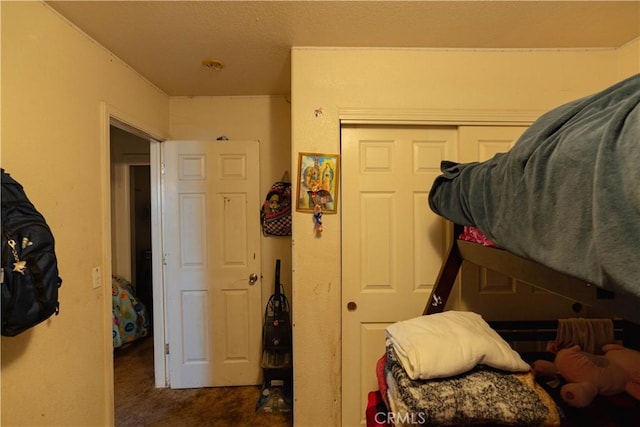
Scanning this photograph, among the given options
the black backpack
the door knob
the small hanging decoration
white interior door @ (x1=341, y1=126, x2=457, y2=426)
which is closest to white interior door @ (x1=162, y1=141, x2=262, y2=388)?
the door knob

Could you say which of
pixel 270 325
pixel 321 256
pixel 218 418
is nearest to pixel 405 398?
pixel 321 256

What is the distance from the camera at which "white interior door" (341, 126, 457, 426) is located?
157 cm

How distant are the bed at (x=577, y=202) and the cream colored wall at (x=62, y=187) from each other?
1.71 m

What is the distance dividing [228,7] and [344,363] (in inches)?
76.1

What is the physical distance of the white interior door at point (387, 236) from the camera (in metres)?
1.57

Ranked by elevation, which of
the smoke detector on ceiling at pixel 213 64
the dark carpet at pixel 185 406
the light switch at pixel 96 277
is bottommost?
the dark carpet at pixel 185 406

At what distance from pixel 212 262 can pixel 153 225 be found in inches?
21.5

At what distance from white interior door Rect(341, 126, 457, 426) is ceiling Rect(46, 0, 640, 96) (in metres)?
0.49

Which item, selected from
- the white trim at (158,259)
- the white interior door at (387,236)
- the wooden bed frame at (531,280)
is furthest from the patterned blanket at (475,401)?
the white trim at (158,259)

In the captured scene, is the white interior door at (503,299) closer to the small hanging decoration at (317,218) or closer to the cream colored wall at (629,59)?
the cream colored wall at (629,59)

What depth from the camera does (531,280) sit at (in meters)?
0.76

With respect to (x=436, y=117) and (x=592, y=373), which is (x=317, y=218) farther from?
(x=592, y=373)

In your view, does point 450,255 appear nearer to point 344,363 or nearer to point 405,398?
point 405,398

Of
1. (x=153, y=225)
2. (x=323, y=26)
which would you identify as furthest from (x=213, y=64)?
(x=153, y=225)
